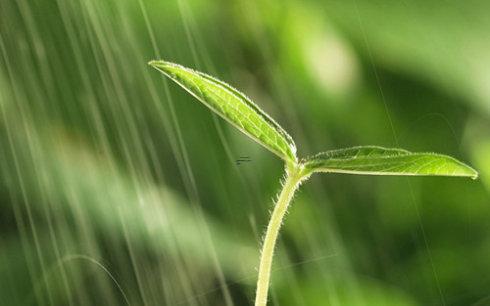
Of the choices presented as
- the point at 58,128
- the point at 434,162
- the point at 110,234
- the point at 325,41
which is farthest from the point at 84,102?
the point at 434,162

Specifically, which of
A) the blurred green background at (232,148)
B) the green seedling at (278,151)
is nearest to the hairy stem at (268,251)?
the green seedling at (278,151)

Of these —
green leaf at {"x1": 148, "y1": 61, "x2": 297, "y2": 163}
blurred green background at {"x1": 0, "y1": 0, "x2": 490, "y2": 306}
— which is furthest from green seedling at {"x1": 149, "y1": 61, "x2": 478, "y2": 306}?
blurred green background at {"x1": 0, "y1": 0, "x2": 490, "y2": 306}

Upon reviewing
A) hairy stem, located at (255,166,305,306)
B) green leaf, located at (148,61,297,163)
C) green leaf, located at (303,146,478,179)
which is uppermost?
green leaf, located at (148,61,297,163)

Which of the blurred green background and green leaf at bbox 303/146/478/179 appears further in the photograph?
the blurred green background

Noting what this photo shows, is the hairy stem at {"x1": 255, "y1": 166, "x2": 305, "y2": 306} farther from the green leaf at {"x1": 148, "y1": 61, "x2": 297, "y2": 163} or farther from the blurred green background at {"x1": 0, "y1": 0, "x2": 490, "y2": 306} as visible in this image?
the blurred green background at {"x1": 0, "y1": 0, "x2": 490, "y2": 306}

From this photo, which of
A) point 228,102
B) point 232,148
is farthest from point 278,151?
point 232,148
